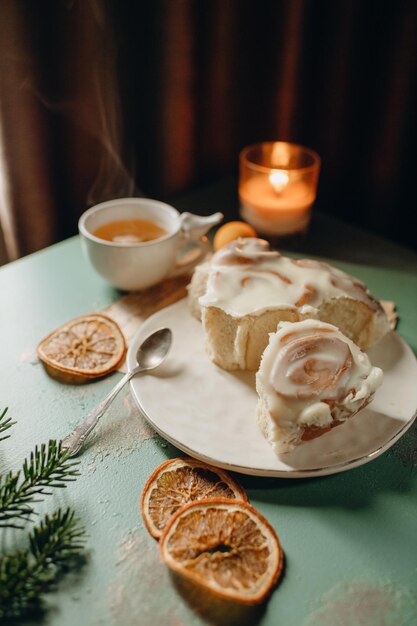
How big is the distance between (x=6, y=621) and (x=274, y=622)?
1.26 feet

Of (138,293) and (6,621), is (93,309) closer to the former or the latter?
(138,293)

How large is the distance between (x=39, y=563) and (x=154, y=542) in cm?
18

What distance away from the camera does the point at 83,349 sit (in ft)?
4.32

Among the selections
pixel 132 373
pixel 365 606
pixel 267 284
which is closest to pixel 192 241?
pixel 267 284

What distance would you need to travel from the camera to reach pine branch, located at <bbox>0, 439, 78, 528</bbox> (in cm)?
93

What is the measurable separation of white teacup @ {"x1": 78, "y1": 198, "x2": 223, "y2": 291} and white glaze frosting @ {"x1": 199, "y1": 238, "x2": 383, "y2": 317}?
17 centimetres

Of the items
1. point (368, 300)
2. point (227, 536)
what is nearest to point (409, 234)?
point (368, 300)

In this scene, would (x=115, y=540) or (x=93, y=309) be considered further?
(x=93, y=309)

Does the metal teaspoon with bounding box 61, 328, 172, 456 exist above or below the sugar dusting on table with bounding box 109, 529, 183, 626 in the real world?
above

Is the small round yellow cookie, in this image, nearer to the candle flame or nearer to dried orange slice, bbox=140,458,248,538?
the candle flame

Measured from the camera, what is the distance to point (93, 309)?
4.92 feet

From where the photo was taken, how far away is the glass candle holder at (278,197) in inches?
67.8

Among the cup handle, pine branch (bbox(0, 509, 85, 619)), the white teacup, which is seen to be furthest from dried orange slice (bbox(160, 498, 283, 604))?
the cup handle

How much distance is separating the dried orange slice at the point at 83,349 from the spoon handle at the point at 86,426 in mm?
111
